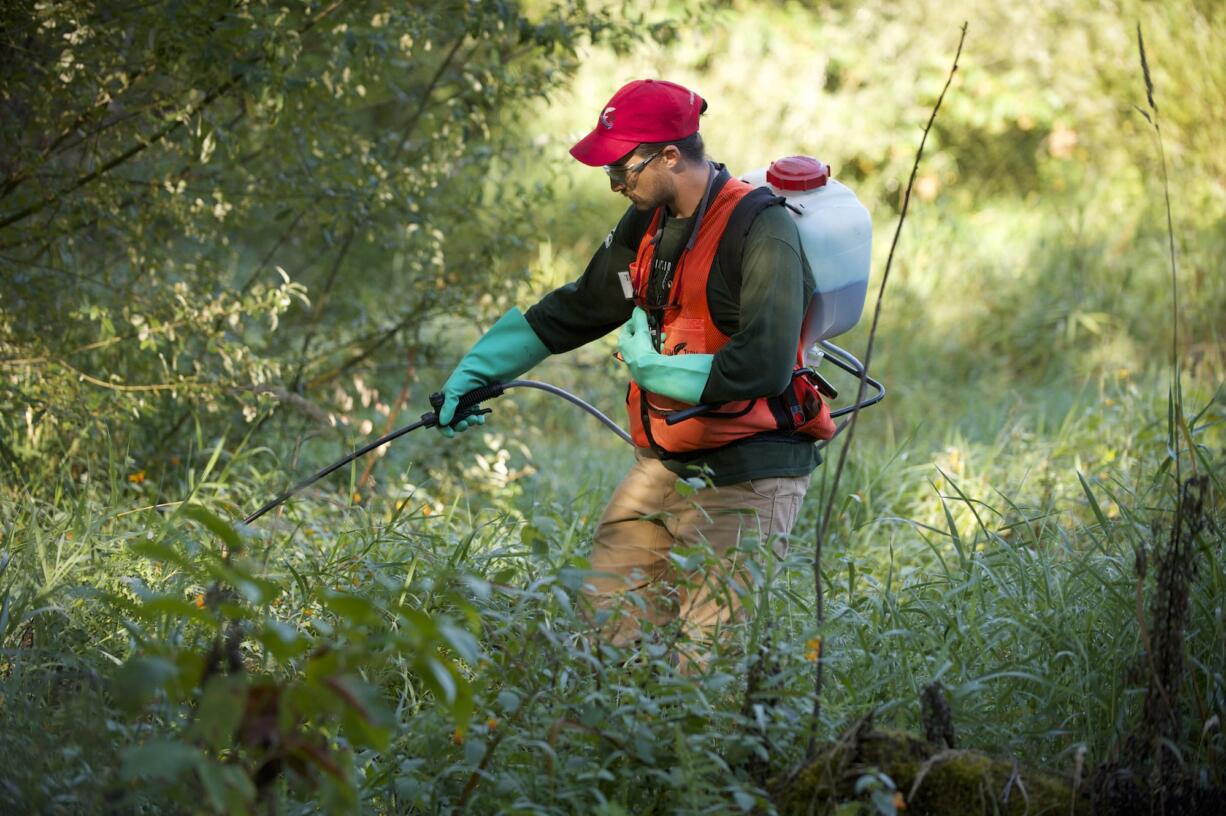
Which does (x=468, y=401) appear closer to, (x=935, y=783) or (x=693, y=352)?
(x=693, y=352)

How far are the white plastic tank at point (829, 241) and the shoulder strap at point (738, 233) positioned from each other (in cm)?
11

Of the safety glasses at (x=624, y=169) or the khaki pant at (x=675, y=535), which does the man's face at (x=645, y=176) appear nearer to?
the safety glasses at (x=624, y=169)

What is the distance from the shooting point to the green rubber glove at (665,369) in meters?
3.02

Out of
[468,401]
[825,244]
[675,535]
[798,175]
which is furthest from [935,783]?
[468,401]

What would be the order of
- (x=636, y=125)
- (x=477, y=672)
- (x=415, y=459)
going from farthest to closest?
1. (x=415, y=459)
2. (x=636, y=125)
3. (x=477, y=672)

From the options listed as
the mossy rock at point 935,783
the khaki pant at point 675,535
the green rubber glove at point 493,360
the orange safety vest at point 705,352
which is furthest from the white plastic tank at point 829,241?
the mossy rock at point 935,783

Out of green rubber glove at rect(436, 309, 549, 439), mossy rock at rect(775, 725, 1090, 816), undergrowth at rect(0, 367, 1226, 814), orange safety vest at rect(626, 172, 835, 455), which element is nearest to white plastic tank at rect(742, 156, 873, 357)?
orange safety vest at rect(626, 172, 835, 455)

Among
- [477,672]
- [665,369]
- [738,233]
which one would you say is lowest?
[477,672]

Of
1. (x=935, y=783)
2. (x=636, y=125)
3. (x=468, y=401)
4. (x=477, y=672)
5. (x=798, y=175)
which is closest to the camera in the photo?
(x=935, y=783)

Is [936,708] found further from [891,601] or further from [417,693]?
[417,693]

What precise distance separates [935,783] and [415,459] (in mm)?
3217

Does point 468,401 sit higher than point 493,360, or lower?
lower

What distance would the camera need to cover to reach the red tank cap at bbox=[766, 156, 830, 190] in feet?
10.5

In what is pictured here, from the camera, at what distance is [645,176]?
311 centimetres
